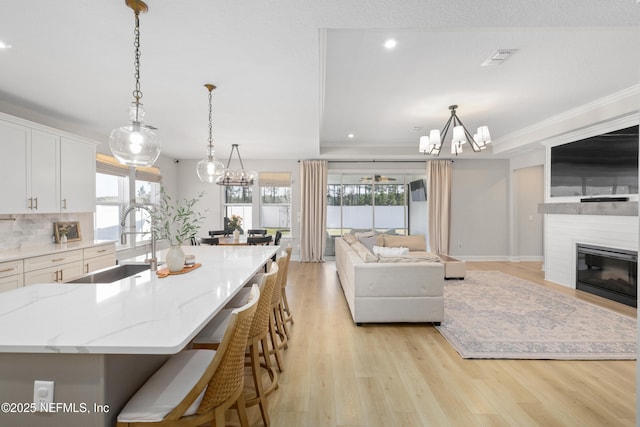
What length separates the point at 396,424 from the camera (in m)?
1.80

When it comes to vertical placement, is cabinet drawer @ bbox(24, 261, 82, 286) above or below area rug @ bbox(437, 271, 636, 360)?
above

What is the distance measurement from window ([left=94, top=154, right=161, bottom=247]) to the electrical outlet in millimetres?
4048

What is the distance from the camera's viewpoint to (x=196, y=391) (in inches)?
41.6

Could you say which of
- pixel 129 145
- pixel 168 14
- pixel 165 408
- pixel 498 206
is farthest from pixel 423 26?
pixel 498 206

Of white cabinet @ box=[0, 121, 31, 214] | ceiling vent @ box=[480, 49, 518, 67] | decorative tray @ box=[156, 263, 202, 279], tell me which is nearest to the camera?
decorative tray @ box=[156, 263, 202, 279]

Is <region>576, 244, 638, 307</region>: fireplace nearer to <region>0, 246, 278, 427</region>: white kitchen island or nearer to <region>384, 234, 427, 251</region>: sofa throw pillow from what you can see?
<region>384, 234, 427, 251</region>: sofa throw pillow

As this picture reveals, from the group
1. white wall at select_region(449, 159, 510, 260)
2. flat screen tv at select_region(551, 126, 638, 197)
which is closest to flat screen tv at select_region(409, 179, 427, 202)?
white wall at select_region(449, 159, 510, 260)

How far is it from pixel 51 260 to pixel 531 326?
17.3 ft

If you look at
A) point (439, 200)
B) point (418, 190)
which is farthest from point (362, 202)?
point (439, 200)

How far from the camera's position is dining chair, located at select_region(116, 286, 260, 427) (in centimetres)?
106

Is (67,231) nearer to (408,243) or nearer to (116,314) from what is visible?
(116,314)

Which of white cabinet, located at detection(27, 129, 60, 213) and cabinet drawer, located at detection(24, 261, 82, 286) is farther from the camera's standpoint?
white cabinet, located at detection(27, 129, 60, 213)

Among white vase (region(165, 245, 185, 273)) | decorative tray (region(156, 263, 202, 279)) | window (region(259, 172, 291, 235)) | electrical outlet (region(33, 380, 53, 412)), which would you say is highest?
window (region(259, 172, 291, 235))

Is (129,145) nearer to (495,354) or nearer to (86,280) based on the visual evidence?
(86,280)
